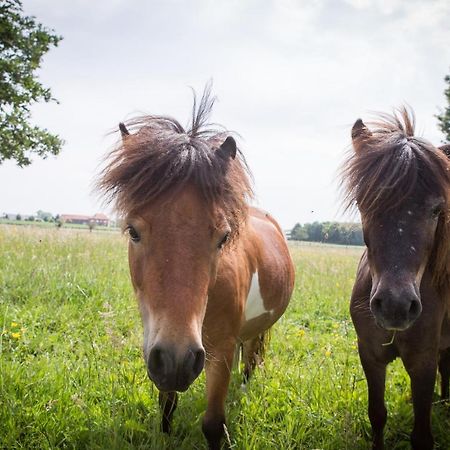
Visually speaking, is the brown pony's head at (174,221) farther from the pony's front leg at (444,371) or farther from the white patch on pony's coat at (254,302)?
the pony's front leg at (444,371)

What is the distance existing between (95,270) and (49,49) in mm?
6627

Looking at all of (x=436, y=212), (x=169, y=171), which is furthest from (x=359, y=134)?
(x=169, y=171)

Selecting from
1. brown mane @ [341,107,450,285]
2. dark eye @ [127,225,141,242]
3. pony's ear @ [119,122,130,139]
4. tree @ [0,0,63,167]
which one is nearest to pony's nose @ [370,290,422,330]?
brown mane @ [341,107,450,285]

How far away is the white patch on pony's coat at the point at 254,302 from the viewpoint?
346 centimetres

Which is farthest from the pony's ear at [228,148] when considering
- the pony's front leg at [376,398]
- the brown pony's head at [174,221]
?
the pony's front leg at [376,398]

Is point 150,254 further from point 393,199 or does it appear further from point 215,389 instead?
point 393,199

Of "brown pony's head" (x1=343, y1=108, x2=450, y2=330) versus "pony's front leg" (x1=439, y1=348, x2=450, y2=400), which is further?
"pony's front leg" (x1=439, y1=348, x2=450, y2=400)

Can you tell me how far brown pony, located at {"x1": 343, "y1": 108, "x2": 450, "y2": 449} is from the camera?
2.23 m

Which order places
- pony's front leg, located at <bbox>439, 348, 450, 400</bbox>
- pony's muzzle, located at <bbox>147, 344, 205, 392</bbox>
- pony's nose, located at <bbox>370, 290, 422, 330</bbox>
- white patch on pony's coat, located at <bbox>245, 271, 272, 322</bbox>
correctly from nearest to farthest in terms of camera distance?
pony's muzzle, located at <bbox>147, 344, 205, 392</bbox> < pony's nose, located at <bbox>370, 290, 422, 330</bbox> < white patch on pony's coat, located at <bbox>245, 271, 272, 322</bbox> < pony's front leg, located at <bbox>439, 348, 450, 400</bbox>

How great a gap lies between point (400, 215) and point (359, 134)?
32.8 inches

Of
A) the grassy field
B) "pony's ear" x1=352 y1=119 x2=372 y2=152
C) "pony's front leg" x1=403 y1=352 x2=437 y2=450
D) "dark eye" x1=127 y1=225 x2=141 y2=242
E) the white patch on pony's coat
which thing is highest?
"pony's ear" x1=352 y1=119 x2=372 y2=152

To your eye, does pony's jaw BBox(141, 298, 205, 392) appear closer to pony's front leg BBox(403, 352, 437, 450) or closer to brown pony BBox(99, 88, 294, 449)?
brown pony BBox(99, 88, 294, 449)

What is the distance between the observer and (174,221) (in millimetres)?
1937

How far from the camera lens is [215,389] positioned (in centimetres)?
271
